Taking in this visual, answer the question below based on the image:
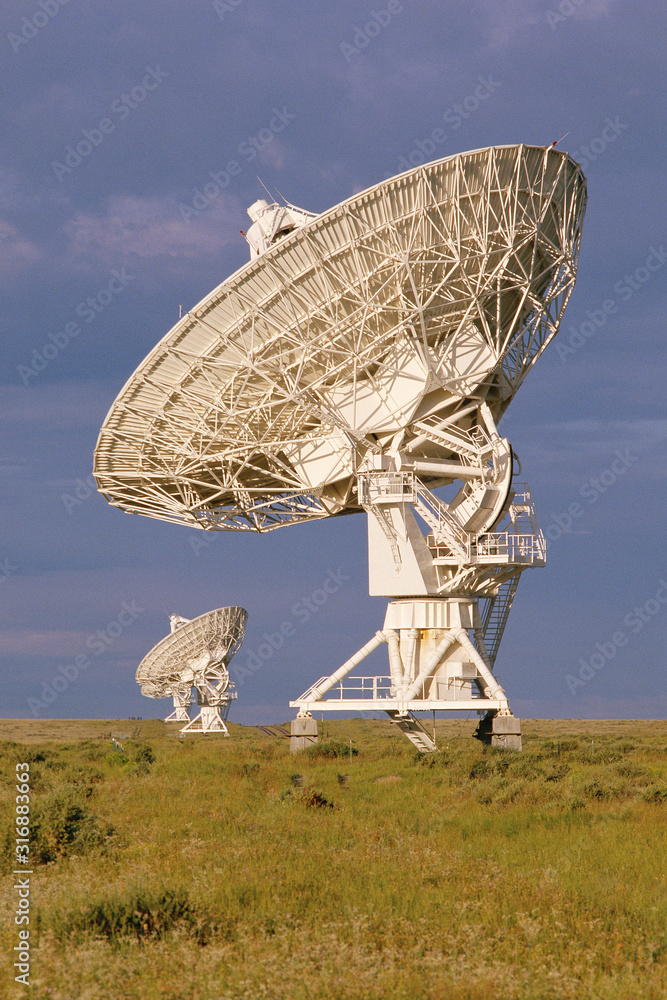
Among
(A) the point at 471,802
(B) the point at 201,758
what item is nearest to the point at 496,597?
(B) the point at 201,758

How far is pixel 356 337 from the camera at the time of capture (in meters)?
26.7

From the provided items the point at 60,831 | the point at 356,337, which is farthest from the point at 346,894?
the point at 356,337

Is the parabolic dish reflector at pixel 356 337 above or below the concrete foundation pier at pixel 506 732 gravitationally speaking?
above

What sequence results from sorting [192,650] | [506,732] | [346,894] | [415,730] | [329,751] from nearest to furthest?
1. [346,894]
2. [506,732]
3. [415,730]
4. [329,751]
5. [192,650]

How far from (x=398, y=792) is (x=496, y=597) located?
35.2 ft

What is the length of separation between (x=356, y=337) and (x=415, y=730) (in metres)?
11.7

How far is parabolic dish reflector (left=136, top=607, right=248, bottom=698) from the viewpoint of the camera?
49031 mm

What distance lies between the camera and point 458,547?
28.3 metres

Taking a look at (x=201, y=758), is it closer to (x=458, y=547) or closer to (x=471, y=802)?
(x=458, y=547)

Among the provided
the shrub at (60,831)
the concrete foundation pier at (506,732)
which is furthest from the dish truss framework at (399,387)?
the shrub at (60,831)

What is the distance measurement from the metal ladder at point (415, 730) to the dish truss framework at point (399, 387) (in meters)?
0.09

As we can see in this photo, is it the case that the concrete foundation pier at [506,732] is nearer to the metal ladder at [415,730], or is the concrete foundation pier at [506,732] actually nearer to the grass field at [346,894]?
the metal ladder at [415,730]

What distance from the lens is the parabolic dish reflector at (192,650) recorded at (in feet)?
161

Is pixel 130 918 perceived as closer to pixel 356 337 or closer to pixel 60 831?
pixel 60 831
